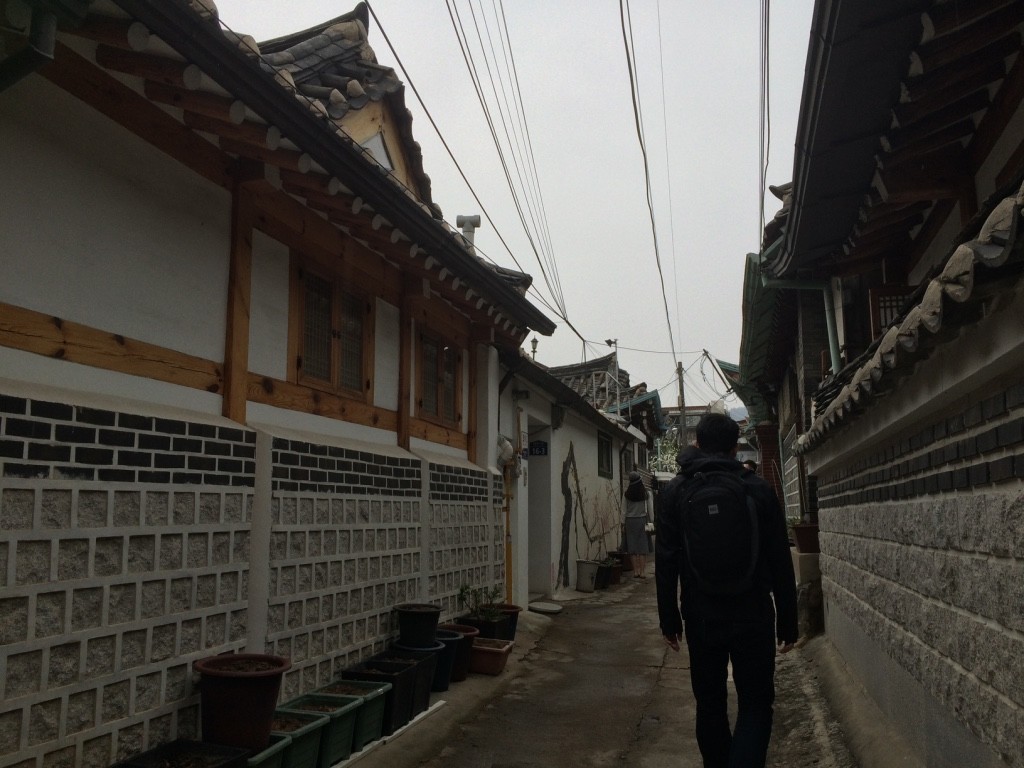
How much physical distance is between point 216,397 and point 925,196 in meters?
4.53

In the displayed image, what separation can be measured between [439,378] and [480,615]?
2.45 metres

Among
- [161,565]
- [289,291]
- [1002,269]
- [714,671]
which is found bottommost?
[714,671]

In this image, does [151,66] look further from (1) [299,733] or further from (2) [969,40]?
(2) [969,40]

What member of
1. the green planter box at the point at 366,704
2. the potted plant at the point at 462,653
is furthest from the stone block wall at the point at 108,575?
the potted plant at the point at 462,653

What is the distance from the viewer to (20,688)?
3.24 meters

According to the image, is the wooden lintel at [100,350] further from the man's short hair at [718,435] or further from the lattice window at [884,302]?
the lattice window at [884,302]

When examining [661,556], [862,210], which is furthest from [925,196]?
[661,556]

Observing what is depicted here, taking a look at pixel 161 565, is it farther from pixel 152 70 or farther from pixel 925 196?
pixel 925 196

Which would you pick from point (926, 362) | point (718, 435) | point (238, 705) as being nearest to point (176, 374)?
point (238, 705)

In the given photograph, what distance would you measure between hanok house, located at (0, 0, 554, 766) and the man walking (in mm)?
2531

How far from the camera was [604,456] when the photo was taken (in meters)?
18.0

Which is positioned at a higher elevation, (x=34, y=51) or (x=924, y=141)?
(x=924, y=141)

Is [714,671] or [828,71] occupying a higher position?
[828,71]

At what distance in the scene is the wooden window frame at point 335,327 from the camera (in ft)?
18.5
